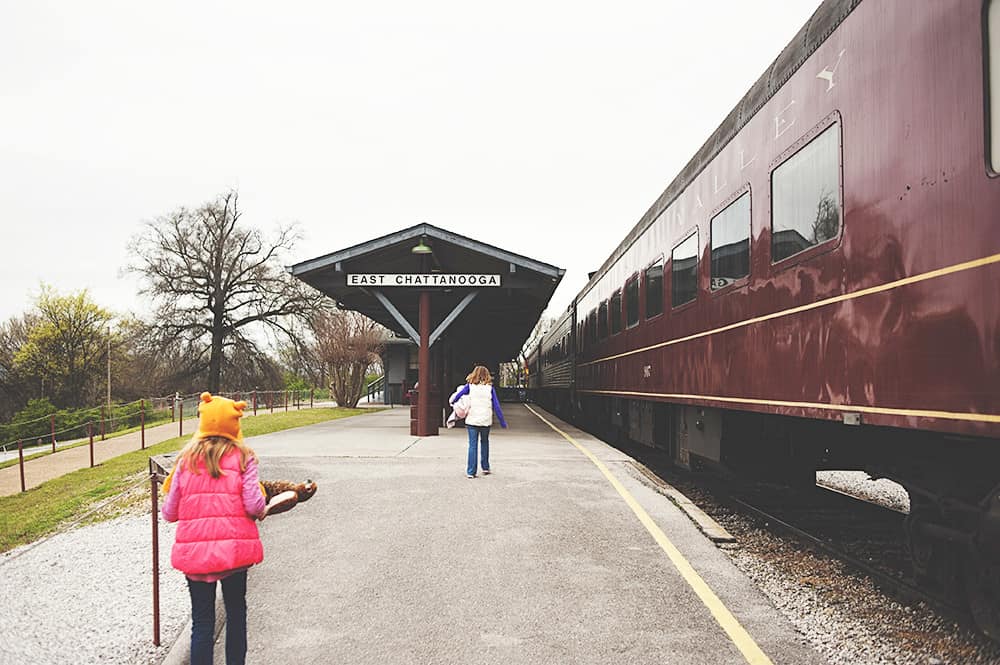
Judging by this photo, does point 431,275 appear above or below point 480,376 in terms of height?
above

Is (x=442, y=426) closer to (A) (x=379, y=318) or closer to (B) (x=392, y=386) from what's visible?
(A) (x=379, y=318)

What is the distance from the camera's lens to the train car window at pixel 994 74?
3.66 metres

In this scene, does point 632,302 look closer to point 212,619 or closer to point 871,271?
point 871,271

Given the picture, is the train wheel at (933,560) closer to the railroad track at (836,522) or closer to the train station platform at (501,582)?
the railroad track at (836,522)

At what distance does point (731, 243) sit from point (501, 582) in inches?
151

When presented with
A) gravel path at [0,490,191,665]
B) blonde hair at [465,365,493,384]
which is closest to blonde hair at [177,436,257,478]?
gravel path at [0,490,191,665]

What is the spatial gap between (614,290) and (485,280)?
3024mm

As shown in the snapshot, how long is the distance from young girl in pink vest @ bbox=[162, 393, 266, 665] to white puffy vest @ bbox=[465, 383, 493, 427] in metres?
5.96

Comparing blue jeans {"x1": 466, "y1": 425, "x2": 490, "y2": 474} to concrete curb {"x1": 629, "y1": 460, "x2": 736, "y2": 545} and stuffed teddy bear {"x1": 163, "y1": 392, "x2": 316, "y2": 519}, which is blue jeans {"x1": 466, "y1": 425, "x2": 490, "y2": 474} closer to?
concrete curb {"x1": 629, "y1": 460, "x2": 736, "y2": 545}

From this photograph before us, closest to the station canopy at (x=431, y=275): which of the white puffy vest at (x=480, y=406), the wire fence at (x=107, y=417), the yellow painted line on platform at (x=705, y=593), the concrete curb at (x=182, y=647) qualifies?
the white puffy vest at (x=480, y=406)

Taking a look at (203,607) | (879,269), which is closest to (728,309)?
(879,269)

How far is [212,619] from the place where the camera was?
395 centimetres

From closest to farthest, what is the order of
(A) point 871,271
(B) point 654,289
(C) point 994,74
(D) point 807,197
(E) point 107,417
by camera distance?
Answer: (C) point 994,74, (A) point 871,271, (D) point 807,197, (B) point 654,289, (E) point 107,417

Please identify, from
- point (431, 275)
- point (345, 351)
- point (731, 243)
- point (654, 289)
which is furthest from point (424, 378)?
point (345, 351)
